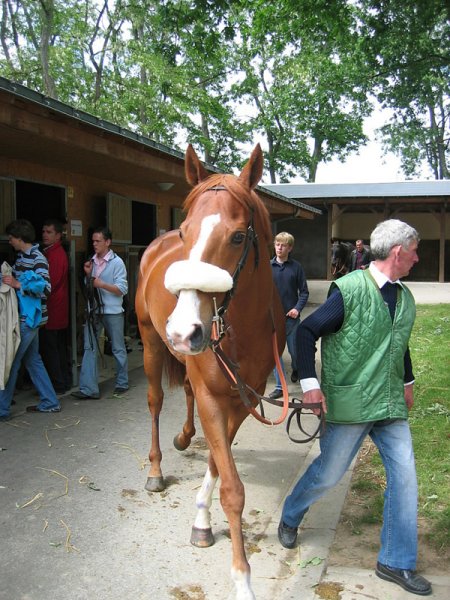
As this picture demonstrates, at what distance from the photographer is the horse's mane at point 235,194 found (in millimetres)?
2537

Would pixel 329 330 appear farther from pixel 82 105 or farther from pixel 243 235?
pixel 82 105

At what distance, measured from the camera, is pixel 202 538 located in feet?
10.3

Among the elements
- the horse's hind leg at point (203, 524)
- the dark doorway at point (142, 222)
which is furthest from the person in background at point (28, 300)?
the dark doorway at point (142, 222)

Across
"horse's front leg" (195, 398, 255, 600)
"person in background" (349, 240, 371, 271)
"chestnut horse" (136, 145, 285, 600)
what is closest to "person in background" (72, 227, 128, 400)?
"chestnut horse" (136, 145, 285, 600)

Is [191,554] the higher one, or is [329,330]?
[329,330]

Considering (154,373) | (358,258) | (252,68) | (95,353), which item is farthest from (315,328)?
(252,68)

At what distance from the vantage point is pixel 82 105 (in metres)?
28.9

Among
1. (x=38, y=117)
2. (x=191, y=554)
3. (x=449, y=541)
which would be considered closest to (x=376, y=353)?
(x=449, y=541)

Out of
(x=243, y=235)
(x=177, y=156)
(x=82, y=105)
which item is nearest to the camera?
(x=243, y=235)

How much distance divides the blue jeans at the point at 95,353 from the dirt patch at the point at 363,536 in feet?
10.8

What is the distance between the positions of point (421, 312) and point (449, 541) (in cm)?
1136

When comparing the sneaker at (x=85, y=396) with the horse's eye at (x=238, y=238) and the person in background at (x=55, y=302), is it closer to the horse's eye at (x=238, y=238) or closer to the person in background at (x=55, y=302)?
the person in background at (x=55, y=302)

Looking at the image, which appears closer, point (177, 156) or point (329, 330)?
point (329, 330)

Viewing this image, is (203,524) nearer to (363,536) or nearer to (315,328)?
(363,536)
